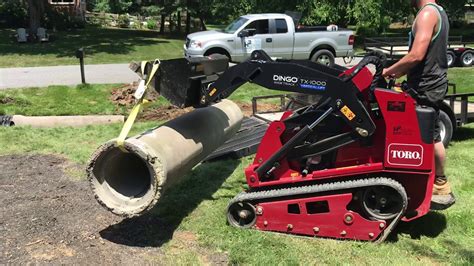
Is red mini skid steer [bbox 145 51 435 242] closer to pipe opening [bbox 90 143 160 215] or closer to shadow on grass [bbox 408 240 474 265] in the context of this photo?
shadow on grass [bbox 408 240 474 265]

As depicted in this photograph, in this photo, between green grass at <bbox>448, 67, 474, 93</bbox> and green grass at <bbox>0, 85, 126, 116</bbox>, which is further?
green grass at <bbox>448, 67, 474, 93</bbox>

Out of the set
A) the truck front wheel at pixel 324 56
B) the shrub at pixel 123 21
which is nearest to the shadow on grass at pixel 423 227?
the truck front wheel at pixel 324 56

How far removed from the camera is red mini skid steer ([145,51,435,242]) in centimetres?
443

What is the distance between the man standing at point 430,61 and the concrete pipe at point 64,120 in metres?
6.50

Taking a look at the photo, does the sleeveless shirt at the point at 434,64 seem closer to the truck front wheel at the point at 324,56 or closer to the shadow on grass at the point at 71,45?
the truck front wheel at the point at 324,56

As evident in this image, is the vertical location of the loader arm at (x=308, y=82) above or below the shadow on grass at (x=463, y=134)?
above

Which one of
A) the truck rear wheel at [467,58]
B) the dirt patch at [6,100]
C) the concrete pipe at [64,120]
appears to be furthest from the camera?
the truck rear wheel at [467,58]

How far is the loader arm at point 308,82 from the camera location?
14.6ft

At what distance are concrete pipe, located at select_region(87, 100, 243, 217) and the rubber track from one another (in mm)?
710

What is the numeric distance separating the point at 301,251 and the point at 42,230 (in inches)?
93.2

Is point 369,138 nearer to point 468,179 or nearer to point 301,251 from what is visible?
point 301,251

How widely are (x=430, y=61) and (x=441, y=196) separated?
49.6 inches

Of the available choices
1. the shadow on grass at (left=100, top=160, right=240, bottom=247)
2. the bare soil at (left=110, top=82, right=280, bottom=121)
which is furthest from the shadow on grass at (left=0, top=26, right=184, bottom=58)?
the shadow on grass at (left=100, top=160, right=240, bottom=247)

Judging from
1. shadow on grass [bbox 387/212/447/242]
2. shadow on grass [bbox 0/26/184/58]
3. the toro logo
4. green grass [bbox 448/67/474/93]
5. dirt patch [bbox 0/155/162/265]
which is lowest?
shadow on grass [bbox 387/212/447/242]
